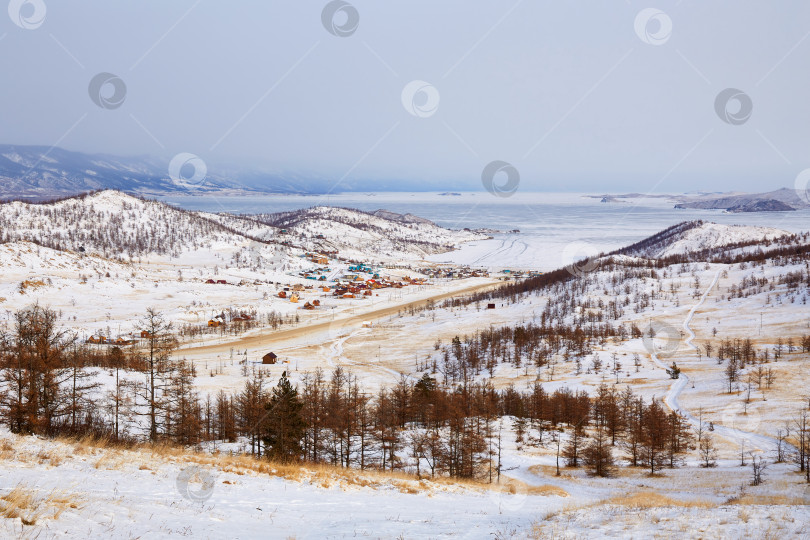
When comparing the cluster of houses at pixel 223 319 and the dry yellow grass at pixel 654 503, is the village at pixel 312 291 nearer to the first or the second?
the cluster of houses at pixel 223 319

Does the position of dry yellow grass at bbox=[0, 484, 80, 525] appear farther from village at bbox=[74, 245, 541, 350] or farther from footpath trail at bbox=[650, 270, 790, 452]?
village at bbox=[74, 245, 541, 350]

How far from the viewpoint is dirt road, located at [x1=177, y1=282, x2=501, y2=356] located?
89.4m

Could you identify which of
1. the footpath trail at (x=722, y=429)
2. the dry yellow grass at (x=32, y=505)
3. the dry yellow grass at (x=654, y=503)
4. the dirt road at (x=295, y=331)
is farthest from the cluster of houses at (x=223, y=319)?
the dry yellow grass at (x=32, y=505)

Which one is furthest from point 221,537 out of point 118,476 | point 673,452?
point 673,452

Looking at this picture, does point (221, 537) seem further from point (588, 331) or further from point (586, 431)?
point (588, 331)

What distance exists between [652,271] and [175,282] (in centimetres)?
13208

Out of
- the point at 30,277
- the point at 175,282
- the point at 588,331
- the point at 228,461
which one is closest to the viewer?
the point at 228,461

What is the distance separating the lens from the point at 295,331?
4129 inches

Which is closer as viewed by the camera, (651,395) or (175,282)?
(651,395)

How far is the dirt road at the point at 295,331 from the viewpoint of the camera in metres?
89.4

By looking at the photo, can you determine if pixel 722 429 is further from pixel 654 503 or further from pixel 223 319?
pixel 223 319

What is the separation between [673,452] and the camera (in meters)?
38.2

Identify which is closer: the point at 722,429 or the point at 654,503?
the point at 654,503

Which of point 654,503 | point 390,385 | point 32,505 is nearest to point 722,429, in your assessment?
point 654,503
